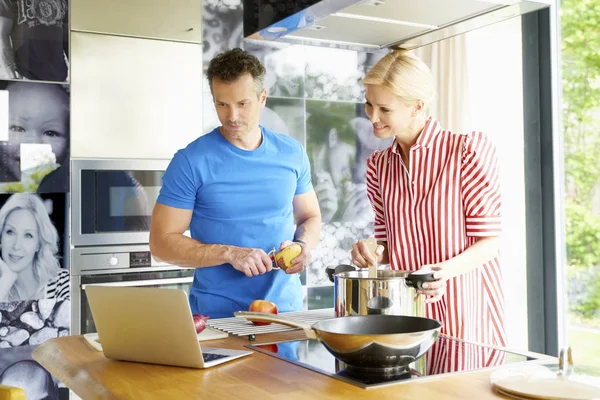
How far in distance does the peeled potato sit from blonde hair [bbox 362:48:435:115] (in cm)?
50

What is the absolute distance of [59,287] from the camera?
3199 mm

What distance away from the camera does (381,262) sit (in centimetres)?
228

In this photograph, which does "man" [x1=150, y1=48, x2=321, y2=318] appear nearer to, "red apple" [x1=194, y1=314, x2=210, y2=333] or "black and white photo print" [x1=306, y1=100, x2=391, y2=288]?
"red apple" [x1=194, y1=314, x2=210, y2=333]

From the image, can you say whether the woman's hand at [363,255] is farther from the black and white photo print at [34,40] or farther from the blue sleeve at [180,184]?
the black and white photo print at [34,40]

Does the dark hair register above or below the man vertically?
above

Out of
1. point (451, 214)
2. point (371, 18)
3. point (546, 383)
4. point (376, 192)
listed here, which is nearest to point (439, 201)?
point (451, 214)

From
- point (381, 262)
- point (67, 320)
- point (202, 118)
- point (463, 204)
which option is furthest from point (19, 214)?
point (463, 204)

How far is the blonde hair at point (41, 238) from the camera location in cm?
312

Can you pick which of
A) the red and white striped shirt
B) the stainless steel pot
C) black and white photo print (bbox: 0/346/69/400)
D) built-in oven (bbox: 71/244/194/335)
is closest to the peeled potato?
the red and white striped shirt

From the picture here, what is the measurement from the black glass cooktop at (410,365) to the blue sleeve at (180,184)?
701 millimetres

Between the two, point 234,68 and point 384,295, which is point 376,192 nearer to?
point 234,68

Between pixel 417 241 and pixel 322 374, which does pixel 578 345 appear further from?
pixel 322 374

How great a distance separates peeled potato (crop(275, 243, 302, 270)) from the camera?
2.07 m

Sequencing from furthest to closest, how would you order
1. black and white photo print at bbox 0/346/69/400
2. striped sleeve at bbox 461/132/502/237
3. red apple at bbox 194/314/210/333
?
black and white photo print at bbox 0/346/69/400, striped sleeve at bbox 461/132/502/237, red apple at bbox 194/314/210/333
